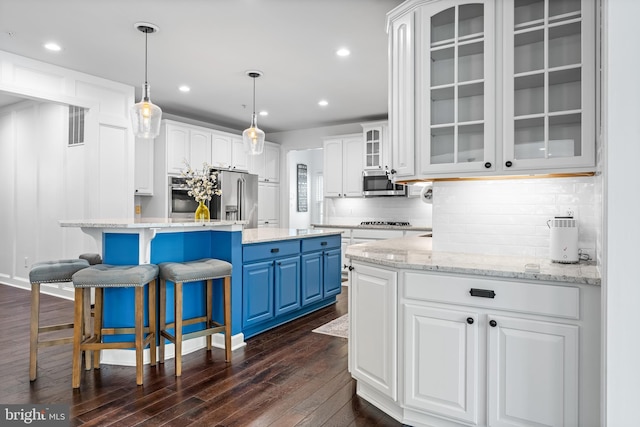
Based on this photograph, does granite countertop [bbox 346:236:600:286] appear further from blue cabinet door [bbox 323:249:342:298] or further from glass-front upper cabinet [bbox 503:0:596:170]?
blue cabinet door [bbox 323:249:342:298]

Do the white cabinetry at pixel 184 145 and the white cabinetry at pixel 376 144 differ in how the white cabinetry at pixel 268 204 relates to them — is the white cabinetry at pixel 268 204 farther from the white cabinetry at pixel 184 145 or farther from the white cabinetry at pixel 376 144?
the white cabinetry at pixel 376 144

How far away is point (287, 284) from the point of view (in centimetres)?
400

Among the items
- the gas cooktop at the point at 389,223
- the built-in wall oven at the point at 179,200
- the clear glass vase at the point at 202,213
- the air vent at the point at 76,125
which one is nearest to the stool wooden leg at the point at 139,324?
the clear glass vase at the point at 202,213

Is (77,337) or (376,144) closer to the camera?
(77,337)

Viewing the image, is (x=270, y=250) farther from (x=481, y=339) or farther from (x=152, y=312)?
A: (x=481, y=339)

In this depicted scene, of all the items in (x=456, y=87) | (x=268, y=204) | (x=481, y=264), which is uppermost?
(x=456, y=87)

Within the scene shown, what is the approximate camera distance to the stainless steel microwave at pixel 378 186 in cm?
656

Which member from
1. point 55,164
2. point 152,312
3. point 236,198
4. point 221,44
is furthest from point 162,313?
point 236,198

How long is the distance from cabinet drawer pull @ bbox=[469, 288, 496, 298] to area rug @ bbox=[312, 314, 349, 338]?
6.42ft

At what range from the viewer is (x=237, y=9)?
3.18 metres

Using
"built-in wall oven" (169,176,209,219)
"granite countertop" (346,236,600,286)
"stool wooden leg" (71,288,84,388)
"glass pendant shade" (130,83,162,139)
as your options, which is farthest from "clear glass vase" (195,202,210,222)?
"built-in wall oven" (169,176,209,219)

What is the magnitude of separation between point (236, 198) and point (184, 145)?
1.22m

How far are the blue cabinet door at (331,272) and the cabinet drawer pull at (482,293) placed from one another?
108 inches

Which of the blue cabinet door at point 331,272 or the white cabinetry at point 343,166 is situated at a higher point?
the white cabinetry at point 343,166
